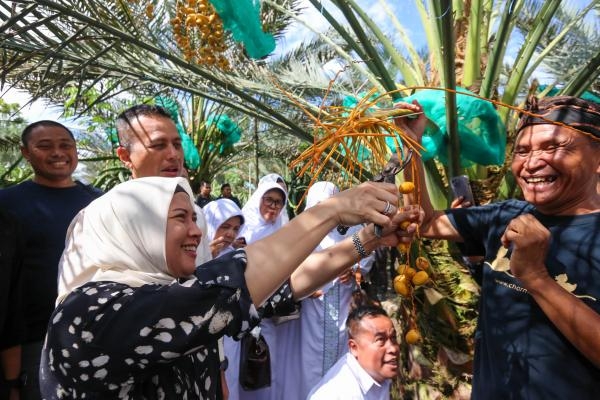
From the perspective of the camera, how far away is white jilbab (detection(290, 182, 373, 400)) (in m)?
3.50

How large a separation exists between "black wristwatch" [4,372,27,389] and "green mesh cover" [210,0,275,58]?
1.90 meters

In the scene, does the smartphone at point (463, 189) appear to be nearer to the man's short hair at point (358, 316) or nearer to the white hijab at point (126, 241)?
the man's short hair at point (358, 316)

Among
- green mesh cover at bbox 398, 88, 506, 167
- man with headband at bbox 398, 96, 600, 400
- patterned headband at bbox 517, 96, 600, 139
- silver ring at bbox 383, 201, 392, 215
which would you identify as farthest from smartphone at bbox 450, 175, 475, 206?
silver ring at bbox 383, 201, 392, 215

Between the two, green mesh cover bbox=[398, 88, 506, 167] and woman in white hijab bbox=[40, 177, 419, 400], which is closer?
woman in white hijab bbox=[40, 177, 419, 400]

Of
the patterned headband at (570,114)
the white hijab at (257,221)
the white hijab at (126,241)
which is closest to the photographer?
the white hijab at (126,241)

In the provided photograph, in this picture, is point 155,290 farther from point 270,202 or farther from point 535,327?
point 270,202

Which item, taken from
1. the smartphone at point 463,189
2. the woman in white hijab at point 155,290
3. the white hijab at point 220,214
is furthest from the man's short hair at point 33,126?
the smartphone at point 463,189

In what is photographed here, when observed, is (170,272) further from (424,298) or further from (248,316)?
(424,298)

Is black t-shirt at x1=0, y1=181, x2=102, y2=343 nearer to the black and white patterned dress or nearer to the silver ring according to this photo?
the black and white patterned dress

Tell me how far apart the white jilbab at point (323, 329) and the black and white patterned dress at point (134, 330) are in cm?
235

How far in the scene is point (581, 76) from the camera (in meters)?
2.30

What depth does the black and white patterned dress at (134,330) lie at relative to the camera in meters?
1.06

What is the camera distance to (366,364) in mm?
2412

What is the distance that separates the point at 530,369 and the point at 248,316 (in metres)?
0.84
